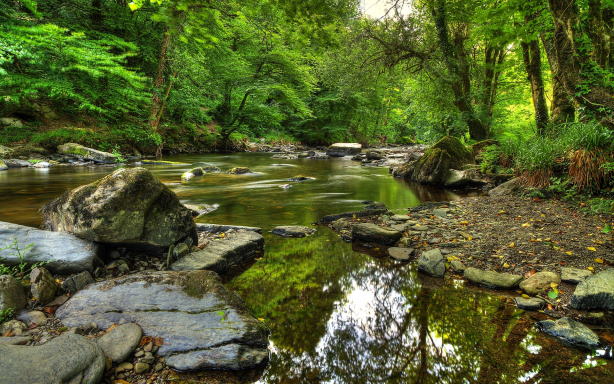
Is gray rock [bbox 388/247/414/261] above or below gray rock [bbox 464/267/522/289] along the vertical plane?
below

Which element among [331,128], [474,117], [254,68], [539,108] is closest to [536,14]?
[539,108]

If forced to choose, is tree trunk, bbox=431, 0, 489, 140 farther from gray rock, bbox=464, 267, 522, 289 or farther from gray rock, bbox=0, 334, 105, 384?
gray rock, bbox=0, 334, 105, 384

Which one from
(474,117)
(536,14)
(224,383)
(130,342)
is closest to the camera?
(224,383)

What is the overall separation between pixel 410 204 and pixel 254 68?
16648 millimetres

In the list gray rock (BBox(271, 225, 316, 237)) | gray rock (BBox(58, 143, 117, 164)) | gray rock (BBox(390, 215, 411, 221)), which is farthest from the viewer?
gray rock (BBox(58, 143, 117, 164))

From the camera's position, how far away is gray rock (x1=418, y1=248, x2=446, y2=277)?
3449 mm

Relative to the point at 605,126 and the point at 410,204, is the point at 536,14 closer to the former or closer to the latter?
the point at 605,126

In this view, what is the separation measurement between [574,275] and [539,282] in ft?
1.15

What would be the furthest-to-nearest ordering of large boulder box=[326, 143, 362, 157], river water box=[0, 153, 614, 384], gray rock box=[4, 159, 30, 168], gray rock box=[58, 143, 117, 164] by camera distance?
large boulder box=[326, 143, 362, 157] → gray rock box=[58, 143, 117, 164] → gray rock box=[4, 159, 30, 168] → river water box=[0, 153, 614, 384]

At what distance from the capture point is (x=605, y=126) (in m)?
5.52

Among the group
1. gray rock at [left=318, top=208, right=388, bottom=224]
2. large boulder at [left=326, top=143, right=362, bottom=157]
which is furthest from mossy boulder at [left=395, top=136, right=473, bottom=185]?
large boulder at [left=326, top=143, right=362, bottom=157]

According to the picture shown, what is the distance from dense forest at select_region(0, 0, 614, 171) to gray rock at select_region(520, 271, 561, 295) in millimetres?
2935

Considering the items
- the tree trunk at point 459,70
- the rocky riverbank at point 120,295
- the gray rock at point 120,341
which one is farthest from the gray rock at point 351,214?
the tree trunk at point 459,70

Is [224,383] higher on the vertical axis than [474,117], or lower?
lower
